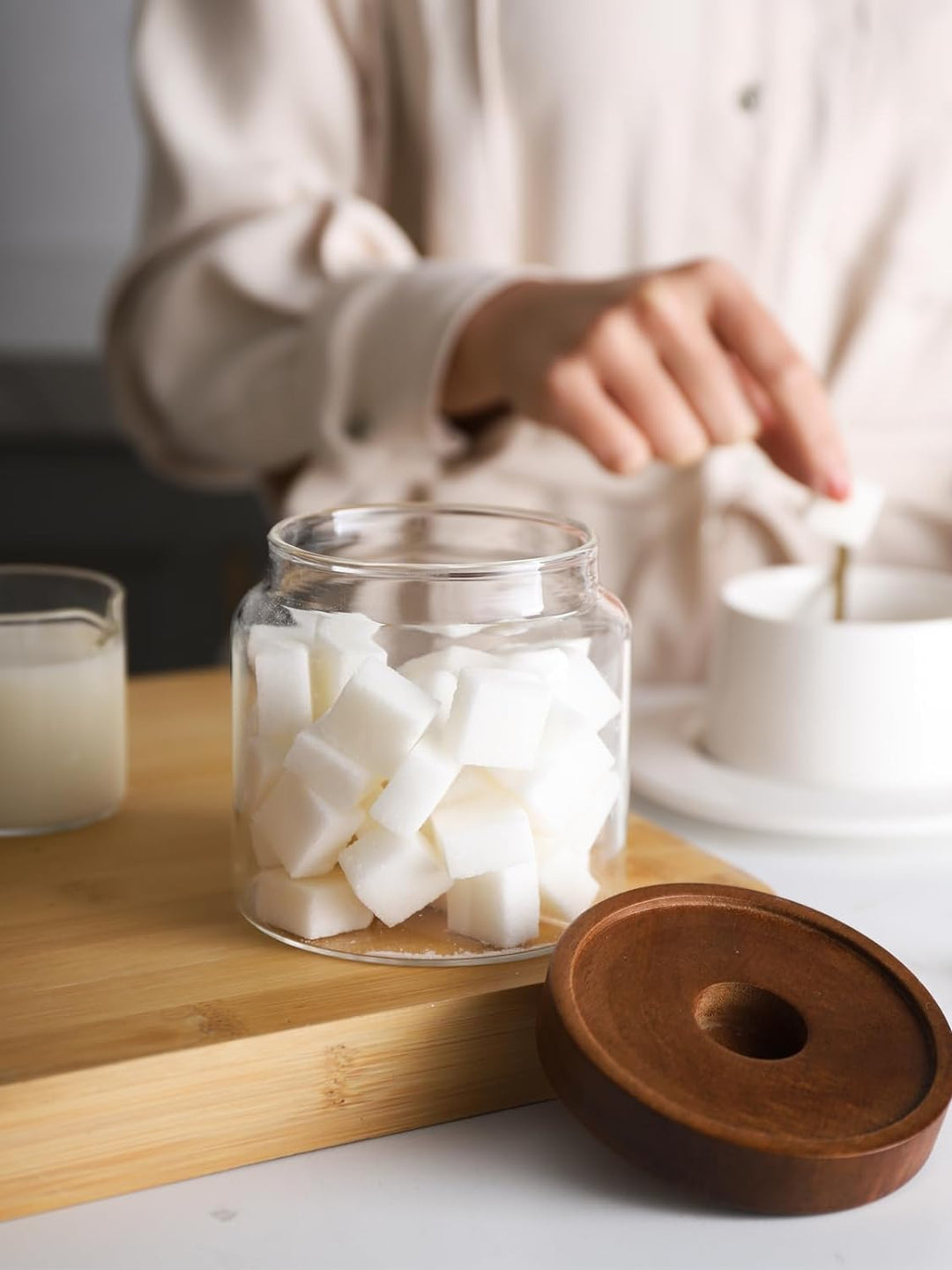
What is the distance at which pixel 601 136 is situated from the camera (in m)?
1.08

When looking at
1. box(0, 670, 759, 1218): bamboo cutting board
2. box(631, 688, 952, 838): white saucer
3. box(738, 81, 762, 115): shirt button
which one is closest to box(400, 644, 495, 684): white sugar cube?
box(0, 670, 759, 1218): bamboo cutting board

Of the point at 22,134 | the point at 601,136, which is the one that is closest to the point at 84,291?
the point at 22,134

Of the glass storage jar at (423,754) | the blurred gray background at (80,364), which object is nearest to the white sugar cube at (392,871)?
the glass storage jar at (423,754)

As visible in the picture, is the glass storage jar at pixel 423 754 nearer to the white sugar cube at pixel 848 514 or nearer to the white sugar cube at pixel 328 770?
the white sugar cube at pixel 328 770

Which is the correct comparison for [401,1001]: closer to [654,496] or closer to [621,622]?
[621,622]

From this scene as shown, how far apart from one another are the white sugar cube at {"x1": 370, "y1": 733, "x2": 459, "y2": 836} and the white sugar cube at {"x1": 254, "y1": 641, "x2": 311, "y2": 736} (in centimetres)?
6

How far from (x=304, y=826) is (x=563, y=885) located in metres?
0.10

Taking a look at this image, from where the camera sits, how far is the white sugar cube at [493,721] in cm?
48

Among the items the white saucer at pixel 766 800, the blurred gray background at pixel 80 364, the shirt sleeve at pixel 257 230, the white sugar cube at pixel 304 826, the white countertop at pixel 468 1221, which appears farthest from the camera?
the blurred gray background at pixel 80 364

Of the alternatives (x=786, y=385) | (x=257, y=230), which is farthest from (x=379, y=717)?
(x=257, y=230)

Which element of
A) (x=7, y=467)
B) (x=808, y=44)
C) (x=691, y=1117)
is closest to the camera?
(x=691, y=1117)

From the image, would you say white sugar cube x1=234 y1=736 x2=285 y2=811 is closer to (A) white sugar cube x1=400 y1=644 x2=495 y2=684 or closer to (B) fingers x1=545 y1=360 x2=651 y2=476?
(A) white sugar cube x1=400 y1=644 x2=495 y2=684

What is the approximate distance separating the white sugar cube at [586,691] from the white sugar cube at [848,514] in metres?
0.30

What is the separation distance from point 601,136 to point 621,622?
620 mm
